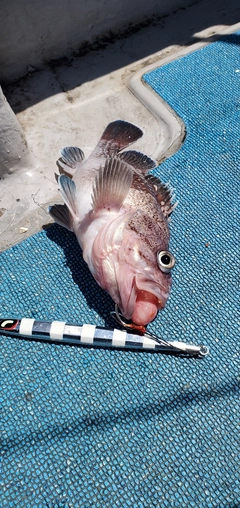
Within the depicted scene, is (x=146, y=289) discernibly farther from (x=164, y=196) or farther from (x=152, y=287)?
(x=164, y=196)

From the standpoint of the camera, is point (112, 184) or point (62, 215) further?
point (62, 215)

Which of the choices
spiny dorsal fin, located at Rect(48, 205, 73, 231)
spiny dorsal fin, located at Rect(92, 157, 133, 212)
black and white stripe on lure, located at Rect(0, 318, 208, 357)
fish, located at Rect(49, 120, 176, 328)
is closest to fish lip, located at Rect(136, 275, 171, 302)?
fish, located at Rect(49, 120, 176, 328)

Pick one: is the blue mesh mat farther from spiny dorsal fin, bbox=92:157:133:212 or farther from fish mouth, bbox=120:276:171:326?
spiny dorsal fin, bbox=92:157:133:212

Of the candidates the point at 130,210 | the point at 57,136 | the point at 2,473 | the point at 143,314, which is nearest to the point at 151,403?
the point at 143,314

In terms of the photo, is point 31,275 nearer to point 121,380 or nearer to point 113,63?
point 121,380

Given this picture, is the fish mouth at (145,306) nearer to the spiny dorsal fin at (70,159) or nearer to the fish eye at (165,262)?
the fish eye at (165,262)

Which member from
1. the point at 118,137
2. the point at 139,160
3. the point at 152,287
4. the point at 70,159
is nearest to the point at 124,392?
the point at 152,287
